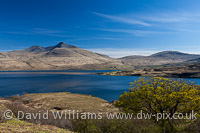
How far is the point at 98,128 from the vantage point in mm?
19172

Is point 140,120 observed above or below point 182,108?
below

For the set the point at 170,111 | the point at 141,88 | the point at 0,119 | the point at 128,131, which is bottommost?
the point at 128,131

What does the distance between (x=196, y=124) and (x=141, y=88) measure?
828cm

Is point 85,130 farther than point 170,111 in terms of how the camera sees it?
No

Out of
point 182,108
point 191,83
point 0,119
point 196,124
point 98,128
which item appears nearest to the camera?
point 0,119

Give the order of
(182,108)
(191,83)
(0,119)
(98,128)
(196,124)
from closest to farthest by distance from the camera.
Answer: (0,119) → (98,128) → (196,124) → (182,108) → (191,83)

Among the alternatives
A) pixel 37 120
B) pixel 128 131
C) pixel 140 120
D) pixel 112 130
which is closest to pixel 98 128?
pixel 112 130

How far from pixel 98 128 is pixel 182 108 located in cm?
1221

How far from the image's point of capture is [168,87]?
22.9 meters

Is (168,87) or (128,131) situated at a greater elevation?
(168,87)

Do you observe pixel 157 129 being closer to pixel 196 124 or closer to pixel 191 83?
pixel 196 124

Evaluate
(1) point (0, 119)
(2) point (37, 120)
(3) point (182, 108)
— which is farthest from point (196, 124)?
(1) point (0, 119)

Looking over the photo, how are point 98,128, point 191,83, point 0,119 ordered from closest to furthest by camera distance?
point 0,119 < point 98,128 < point 191,83

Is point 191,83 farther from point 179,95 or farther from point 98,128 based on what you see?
point 98,128
